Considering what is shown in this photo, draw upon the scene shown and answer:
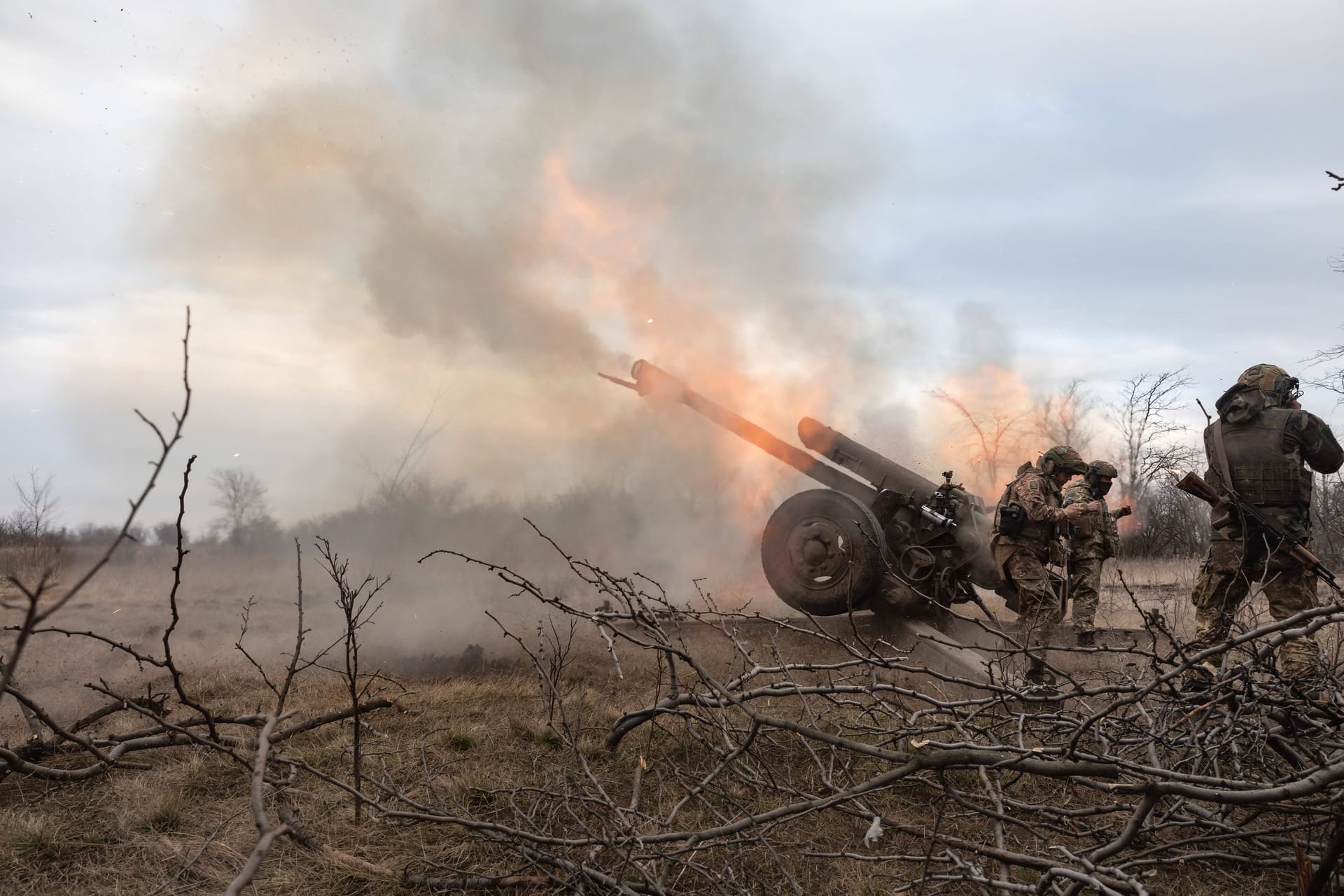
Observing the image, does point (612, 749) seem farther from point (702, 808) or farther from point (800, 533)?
point (800, 533)

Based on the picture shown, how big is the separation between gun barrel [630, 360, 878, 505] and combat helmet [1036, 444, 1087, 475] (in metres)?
1.56

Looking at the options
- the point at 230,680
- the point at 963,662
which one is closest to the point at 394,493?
the point at 230,680

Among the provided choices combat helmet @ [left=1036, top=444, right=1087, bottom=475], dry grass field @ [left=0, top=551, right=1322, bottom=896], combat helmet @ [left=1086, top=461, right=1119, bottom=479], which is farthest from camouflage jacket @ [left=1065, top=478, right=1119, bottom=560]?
dry grass field @ [left=0, top=551, right=1322, bottom=896]

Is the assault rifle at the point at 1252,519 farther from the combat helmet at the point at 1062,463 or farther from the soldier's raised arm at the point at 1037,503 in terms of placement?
the combat helmet at the point at 1062,463

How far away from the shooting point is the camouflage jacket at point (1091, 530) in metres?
8.15

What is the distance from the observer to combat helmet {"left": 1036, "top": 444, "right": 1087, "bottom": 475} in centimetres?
727

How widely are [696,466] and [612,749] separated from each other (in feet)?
28.6

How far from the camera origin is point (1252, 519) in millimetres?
5293

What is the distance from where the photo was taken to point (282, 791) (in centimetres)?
388

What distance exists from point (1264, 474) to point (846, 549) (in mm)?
3223

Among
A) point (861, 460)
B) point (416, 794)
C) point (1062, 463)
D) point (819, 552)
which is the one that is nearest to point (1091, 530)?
point (1062, 463)

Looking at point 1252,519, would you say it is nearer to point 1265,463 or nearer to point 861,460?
point 1265,463

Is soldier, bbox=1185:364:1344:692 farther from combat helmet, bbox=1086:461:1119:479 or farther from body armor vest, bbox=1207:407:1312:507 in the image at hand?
combat helmet, bbox=1086:461:1119:479

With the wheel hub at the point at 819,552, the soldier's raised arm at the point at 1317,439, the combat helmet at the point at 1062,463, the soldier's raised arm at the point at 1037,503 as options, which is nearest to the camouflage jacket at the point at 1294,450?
the soldier's raised arm at the point at 1317,439
